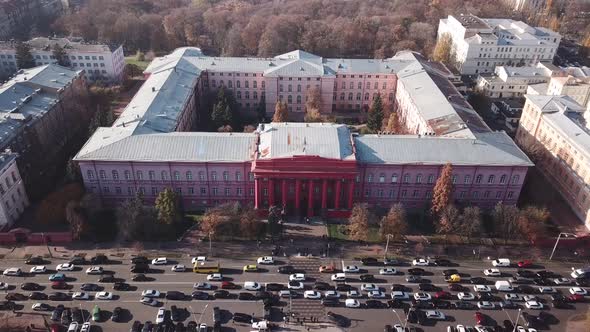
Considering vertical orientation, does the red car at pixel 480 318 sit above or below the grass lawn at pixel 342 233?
above

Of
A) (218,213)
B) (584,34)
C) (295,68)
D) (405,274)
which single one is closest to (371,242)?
(405,274)

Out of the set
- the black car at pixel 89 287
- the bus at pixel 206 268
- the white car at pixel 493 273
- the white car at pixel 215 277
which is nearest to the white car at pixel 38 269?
the black car at pixel 89 287

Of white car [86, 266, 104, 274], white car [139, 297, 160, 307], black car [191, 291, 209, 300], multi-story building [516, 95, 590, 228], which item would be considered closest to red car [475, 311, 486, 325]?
multi-story building [516, 95, 590, 228]

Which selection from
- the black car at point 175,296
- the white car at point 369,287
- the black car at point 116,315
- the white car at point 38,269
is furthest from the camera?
the white car at point 38,269

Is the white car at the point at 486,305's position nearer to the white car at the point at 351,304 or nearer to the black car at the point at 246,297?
the white car at the point at 351,304

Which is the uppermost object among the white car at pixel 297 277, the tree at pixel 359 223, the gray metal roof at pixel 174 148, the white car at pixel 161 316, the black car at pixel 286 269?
the gray metal roof at pixel 174 148

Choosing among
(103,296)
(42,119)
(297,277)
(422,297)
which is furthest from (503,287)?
(42,119)

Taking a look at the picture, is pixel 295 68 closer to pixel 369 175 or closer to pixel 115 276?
pixel 369 175
